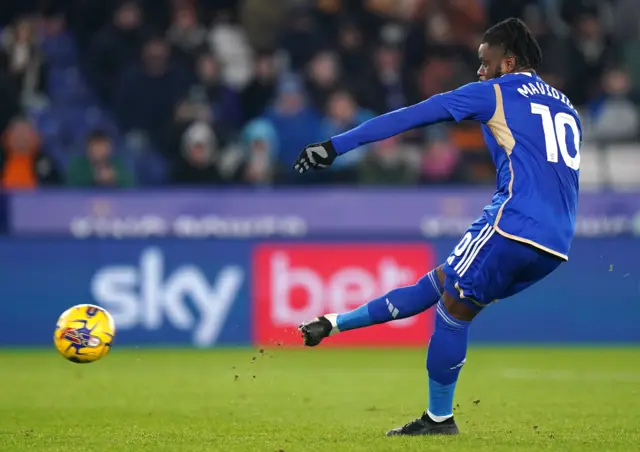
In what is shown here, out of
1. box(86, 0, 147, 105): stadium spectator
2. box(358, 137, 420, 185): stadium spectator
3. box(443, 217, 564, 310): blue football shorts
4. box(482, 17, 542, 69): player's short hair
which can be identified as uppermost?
box(86, 0, 147, 105): stadium spectator

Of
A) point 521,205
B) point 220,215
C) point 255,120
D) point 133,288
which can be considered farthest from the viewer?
point 255,120

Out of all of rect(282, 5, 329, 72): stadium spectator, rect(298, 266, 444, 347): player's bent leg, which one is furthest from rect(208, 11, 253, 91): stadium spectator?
rect(298, 266, 444, 347): player's bent leg

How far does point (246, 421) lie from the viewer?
8.01 meters

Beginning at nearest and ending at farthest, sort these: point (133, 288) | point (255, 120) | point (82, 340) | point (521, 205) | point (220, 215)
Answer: point (521, 205) < point (82, 340) < point (133, 288) < point (220, 215) < point (255, 120)

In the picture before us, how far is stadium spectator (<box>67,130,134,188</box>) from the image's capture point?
15773 mm

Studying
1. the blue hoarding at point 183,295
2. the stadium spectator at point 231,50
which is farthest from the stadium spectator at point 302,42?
the blue hoarding at point 183,295

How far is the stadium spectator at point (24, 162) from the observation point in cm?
1586

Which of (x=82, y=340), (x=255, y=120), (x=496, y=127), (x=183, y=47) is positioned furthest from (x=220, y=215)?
(x=496, y=127)

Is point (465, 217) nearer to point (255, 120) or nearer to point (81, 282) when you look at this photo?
point (255, 120)

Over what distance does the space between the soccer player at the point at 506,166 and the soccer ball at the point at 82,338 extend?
222 centimetres

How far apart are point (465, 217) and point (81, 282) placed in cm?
491

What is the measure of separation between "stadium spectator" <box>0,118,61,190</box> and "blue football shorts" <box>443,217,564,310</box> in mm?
9884

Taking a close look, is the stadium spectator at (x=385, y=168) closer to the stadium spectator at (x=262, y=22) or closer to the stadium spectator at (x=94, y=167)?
the stadium spectator at (x=262, y=22)

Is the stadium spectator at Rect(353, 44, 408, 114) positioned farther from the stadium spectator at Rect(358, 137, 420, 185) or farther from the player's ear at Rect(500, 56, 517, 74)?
the player's ear at Rect(500, 56, 517, 74)
